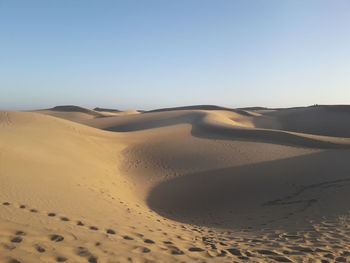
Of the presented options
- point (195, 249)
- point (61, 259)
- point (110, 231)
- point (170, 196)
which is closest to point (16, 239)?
point (61, 259)

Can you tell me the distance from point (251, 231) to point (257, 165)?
5617 mm

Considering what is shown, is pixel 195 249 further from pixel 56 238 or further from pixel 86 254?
pixel 56 238

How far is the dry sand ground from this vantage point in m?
3.85

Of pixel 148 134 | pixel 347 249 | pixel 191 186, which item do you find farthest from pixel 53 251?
pixel 148 134

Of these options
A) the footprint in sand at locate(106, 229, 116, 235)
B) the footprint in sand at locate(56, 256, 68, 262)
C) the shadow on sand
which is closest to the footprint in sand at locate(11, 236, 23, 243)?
the footprint in sand at locate(56, 256, 68, 262)

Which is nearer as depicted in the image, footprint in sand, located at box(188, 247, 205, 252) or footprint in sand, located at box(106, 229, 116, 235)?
footprint in sand, located at box(188, 247, 205, 252)

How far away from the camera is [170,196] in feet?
27.6

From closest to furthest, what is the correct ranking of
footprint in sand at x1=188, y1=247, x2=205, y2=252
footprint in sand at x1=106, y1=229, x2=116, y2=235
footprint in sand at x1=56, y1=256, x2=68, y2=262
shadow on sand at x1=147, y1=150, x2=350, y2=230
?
1. footprint in sand at x1=56, y1=256, x2=68, y2=262
2. footprint in sand at x1=188, y1=247, x2=205, y2=252
3. footprint in sand at x1=106, y1=229, x2=116, y2=235
4. shadow on sand at x1=147, y1=150, x2=350, y2=230

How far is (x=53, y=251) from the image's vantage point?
128 inches

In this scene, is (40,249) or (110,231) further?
(110,231)

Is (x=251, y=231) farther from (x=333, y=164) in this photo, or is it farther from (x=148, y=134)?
(x=148, y=134)

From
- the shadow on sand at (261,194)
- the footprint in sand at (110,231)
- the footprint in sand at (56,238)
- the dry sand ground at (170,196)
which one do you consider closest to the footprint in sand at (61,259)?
the dry sand ground at (170,196)

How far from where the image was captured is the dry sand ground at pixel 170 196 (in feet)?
12.6

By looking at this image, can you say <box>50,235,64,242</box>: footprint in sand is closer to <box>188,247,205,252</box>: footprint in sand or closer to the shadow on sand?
<box>188,247,205,252</box>: footprint in sand
